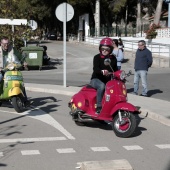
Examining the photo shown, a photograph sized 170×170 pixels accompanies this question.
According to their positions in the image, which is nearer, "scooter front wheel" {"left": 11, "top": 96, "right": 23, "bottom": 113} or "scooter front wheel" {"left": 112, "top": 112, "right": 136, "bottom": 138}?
"scooter front wheel" {"left": 112, "top": 112, "right": 136, "bottom": 138}

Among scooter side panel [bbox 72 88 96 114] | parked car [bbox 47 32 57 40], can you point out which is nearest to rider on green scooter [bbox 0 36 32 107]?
scooter side panel [bbox 72 88 96 114]

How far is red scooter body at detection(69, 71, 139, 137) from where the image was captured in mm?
8000

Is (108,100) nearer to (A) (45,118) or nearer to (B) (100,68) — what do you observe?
(B) (100,68)

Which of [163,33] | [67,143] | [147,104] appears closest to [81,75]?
[147,104]

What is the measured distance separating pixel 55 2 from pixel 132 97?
49.7 meters

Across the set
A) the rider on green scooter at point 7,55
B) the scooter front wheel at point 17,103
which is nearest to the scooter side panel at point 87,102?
the scooter front wheel at point 17,103

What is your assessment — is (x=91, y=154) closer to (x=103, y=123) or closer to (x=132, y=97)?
(x=103, y=123)

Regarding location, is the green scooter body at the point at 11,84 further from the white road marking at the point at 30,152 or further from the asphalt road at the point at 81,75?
the asphalt road at the point at 81,75

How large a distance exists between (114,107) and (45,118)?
2244mm

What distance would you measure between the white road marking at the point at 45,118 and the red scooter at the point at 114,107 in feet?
1.47

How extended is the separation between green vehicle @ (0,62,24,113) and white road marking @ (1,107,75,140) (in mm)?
293

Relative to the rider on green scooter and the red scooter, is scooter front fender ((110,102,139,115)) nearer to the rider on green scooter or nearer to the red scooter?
the red scooter

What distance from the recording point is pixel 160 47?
99.5ft

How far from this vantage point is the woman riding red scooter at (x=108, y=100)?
8.00m
